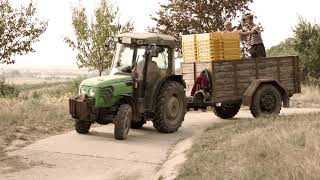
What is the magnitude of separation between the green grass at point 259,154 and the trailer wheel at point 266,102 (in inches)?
103

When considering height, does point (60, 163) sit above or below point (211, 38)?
below

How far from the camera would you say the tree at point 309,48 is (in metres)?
26.3

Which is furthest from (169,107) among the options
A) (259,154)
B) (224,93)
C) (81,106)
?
(259,154)

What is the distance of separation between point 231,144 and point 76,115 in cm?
381

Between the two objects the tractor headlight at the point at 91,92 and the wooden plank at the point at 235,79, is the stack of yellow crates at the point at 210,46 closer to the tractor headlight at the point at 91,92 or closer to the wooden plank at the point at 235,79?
the wooden plank at the point at 235,79

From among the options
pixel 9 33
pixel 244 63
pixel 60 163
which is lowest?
pixel 60 163

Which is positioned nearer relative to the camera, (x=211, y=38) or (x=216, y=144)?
(x=216, y=144)

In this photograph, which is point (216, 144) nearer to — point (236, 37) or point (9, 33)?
point (236, 37)

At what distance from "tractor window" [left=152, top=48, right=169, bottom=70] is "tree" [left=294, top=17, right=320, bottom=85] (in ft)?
50.3

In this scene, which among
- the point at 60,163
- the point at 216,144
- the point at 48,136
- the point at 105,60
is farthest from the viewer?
the point at 105,60

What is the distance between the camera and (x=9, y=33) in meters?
27.4

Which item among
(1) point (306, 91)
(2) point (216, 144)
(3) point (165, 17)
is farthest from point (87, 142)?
(3) point (165, 17)

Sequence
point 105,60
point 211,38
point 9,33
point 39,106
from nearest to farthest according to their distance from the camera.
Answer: point 211,38, point 39,106, point 9,33, point 105,60

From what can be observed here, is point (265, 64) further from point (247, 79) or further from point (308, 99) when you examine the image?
point (308, 99)
